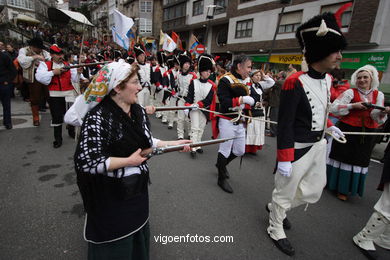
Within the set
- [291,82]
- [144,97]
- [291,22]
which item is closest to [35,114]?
[144,97]

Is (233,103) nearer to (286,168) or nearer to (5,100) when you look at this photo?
(286,168)

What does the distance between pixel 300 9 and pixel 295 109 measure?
17.1 m

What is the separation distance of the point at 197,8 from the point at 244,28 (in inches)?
322

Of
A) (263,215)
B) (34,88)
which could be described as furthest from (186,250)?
(34,88)

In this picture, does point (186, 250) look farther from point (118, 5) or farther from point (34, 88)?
point (118, 5)

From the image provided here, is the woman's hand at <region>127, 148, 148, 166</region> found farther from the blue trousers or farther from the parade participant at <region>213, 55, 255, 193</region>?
the blue trousers

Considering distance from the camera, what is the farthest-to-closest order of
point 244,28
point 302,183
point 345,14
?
point 244,28 → point 345,14 → point 302,183

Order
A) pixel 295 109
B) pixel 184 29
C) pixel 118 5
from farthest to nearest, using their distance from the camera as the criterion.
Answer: pixel 118 5 → pixel 184 29 → pixel 295 109

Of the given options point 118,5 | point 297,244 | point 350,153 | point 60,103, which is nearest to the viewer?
point 297,244

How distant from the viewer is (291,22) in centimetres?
1630

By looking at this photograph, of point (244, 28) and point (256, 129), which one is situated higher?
point (244, 28)

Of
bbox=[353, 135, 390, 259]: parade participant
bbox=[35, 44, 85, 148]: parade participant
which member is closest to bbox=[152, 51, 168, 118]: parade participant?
bbox=[35, 44, 85, 148]: parade participant

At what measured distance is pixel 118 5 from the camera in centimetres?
4528

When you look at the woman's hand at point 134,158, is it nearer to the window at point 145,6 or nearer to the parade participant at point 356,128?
the parade participant at point 356,128
